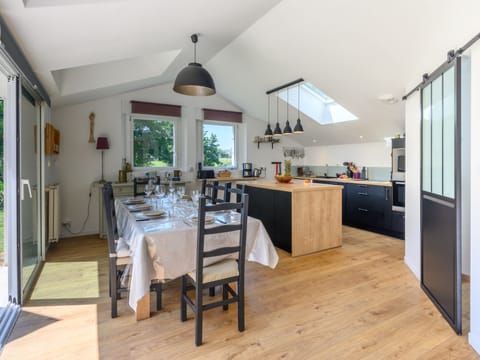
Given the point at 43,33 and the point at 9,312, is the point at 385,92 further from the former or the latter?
the point at 9,312

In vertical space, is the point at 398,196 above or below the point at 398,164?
below

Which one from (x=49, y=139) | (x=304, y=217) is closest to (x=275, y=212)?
(x=304, y=217)

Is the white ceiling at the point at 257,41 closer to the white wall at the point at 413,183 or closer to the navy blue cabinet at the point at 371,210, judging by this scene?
the white wall at the point at 413,183

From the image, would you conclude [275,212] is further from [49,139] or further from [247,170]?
[49,139]

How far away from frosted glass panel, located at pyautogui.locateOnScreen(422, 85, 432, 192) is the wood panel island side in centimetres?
137

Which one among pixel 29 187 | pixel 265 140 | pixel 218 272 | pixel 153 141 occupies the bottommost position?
pixel 218 272

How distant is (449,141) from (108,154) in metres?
4.66

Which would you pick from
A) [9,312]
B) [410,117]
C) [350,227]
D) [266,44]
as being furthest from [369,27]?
[9,312]

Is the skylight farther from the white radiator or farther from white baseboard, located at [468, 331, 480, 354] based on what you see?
the white radiator

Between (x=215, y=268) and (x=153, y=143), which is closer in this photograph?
(x=215, y=268)

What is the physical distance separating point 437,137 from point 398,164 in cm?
215

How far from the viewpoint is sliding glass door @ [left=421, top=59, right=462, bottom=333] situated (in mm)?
2018

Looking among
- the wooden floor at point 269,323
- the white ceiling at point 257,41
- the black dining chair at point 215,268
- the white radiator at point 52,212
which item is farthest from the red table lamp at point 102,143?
the black dining chair at point 215,268

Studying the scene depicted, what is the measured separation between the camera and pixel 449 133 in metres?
2.15
